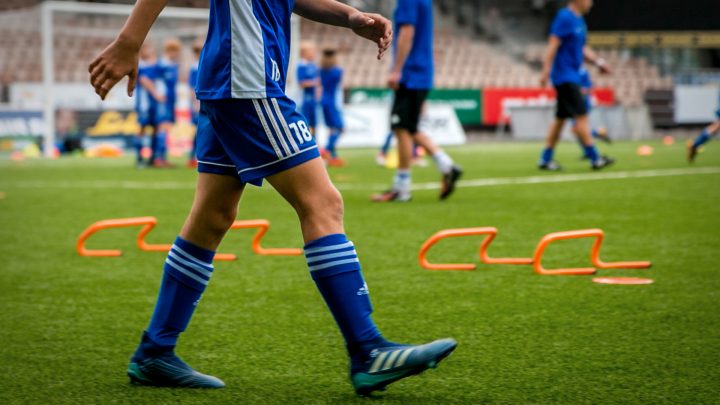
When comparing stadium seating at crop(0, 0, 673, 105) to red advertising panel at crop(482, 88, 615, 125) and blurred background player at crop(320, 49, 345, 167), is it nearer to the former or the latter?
red advertising panel at crop(482, 88, 615, 125)

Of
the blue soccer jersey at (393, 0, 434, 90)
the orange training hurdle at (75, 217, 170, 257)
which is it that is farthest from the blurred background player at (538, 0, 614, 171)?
the orange training hurdle at (75, 217, 170, 257)

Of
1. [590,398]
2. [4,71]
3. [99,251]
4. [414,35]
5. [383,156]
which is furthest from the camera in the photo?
[4,71]

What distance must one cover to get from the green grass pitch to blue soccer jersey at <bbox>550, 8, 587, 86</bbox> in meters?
4.31

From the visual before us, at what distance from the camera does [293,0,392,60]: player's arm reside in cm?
302

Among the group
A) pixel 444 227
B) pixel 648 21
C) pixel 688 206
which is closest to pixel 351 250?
pixel 444 227

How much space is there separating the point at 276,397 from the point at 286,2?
114cm

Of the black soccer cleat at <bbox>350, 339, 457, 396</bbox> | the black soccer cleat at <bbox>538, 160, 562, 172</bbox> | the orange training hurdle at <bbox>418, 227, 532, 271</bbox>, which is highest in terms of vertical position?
the black soccer cleat at <bbox>350, 339, 457, 396</bbox>

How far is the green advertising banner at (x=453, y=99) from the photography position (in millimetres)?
26734

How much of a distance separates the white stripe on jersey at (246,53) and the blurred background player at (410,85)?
575 cm

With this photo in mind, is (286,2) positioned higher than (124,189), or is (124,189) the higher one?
(286,2)

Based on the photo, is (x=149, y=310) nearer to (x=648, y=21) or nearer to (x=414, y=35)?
(x=414, y=35)

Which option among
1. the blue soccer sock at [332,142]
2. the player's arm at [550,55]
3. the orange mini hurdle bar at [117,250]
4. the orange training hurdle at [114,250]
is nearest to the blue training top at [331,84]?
the blue soccer sock at [332,142]

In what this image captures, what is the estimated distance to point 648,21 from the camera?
108 ft

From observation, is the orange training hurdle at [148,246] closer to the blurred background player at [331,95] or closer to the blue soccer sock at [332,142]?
the blue soccer sock at [332,142]
